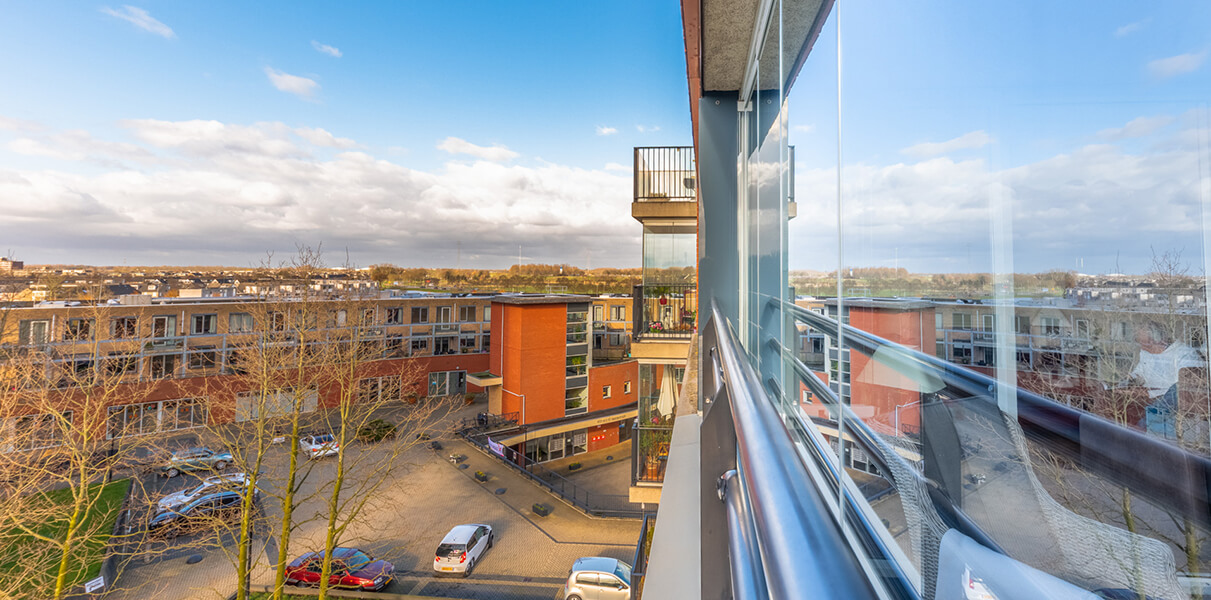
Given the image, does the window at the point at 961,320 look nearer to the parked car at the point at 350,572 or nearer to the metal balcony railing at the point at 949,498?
the metal balcony railing at the point at 949,498

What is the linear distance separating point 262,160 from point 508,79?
3721 cm

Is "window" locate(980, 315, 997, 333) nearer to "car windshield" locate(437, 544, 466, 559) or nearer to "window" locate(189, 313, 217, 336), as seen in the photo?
"car windshield" locate(437, 544, 466, 559)

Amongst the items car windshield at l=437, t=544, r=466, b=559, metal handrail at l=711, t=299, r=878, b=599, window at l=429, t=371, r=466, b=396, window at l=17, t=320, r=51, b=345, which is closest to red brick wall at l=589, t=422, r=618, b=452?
window at l=429, t=371, r=466, b=396

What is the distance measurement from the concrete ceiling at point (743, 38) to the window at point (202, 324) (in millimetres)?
23124

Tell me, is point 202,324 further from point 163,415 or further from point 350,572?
point 350,572

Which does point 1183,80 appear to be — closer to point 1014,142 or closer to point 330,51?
point 1014,142

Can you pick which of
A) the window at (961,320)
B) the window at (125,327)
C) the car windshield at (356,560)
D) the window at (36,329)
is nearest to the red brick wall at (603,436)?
the car windshield at (356,560)

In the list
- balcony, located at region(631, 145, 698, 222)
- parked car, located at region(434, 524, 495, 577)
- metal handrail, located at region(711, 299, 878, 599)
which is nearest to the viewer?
metal handrail, located at region(711, 299, 878, 599)

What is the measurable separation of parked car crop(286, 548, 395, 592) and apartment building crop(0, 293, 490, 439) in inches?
146

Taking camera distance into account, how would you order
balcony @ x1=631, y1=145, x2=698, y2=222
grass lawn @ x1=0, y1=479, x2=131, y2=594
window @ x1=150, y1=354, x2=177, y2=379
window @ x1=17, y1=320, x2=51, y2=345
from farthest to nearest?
1. window @ x1=150, y1=354, x2=177, y2=379
2. window @ x1=17, y1=320, x2=51, y2=345
3. balcony @ x1=631, y1=145, x2=698, y2=222
4. grass lawn @ x1=0, y1=479, x2=131, y2=594

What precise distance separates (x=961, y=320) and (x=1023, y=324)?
145 mm

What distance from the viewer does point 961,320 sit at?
572 mm

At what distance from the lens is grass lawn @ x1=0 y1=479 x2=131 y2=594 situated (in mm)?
7184

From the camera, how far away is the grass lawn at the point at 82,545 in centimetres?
718
